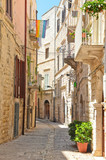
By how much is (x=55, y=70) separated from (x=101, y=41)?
920 inches

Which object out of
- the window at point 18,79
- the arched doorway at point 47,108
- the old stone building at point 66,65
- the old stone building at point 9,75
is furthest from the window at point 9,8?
the arched doorway at point 47,108

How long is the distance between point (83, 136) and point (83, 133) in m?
0.17

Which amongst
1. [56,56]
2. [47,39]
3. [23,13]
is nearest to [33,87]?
[23,13]

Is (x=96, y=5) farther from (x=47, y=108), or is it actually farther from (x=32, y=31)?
(x=47, y=108)

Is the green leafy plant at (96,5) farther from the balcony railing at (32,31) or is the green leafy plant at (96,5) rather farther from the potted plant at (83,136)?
the balcony railing at (32,31)

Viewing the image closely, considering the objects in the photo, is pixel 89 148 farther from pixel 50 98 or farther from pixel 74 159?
pixel 50 98

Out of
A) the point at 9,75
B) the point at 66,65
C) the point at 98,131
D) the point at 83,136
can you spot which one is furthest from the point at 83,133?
the point at 66,65

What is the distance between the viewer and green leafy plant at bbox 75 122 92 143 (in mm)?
9645

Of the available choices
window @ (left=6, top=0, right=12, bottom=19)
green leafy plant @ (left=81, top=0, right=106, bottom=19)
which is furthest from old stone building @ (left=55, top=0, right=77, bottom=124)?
green leafy plant @ (left=81, top=0, right=106, bottom=19)

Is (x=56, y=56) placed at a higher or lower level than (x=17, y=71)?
higher

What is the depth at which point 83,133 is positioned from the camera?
32.1 ft

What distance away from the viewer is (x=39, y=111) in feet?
121

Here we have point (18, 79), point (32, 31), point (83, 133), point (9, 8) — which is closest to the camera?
point (83, 133)

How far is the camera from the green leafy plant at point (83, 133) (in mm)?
9645
